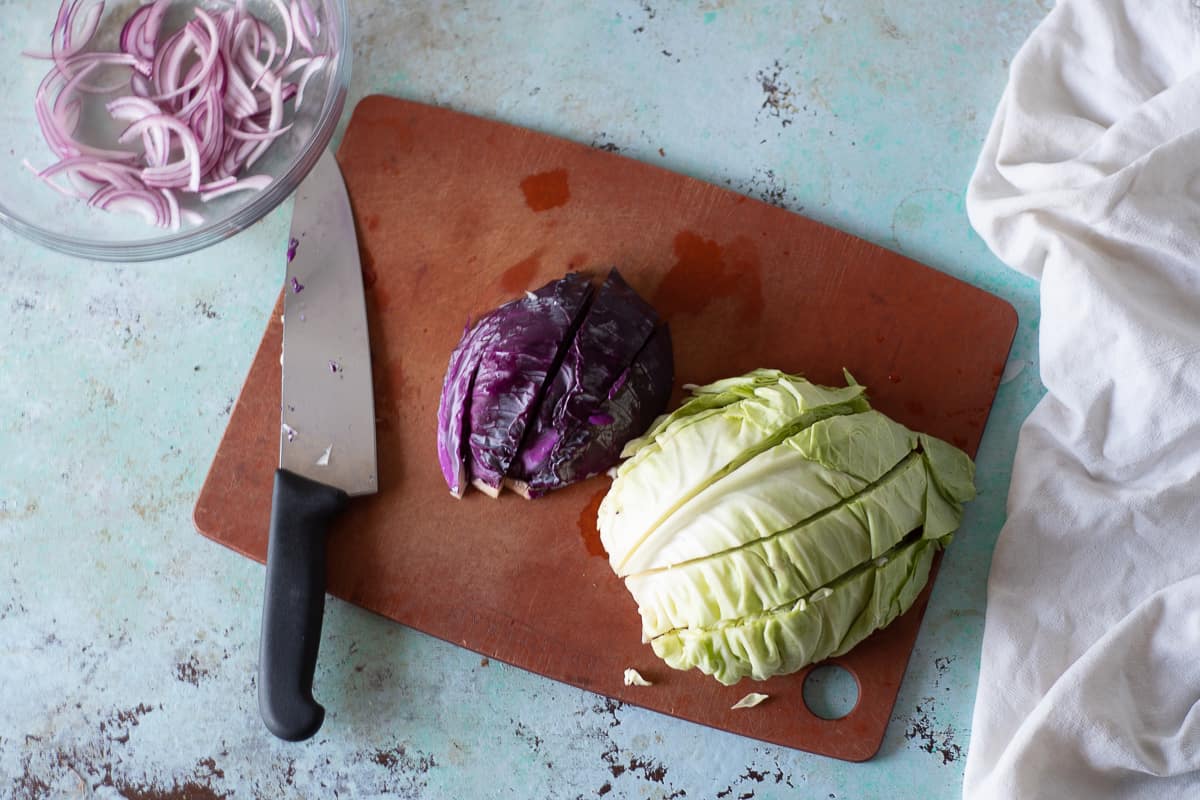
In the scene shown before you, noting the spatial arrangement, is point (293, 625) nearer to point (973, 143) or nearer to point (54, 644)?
point (54, 644)

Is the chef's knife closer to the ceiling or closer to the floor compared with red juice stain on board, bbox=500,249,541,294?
closer to the floor

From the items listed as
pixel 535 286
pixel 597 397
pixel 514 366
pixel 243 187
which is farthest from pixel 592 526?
pixel 243 187

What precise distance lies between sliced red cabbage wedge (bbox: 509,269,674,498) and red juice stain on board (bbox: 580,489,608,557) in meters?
0.10

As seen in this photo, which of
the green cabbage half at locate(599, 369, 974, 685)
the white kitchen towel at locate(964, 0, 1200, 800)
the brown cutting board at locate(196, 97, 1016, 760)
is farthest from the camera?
the brown cutting board at locate(196, 97, 1016, 760)

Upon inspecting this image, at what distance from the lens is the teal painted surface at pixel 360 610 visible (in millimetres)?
2721

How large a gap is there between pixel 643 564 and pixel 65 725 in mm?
1715

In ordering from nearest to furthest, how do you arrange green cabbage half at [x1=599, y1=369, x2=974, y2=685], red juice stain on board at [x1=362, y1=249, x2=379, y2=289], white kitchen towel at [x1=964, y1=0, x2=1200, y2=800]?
green cabbage half at [x1=599, y1=369, x2=974, y2=685] < white kitchen towel at [x1=964, y1=0, x2=1200, y2=800] < red juice stain on board at [x1=362, y1=249, x2=379, y2=289]

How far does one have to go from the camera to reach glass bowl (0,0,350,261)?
2723 mm

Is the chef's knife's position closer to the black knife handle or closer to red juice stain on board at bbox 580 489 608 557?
the black knife handle

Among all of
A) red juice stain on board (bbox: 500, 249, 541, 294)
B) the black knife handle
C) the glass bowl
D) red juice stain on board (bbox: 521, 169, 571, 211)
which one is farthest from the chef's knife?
red juice stain on board (bbox: 521, 169, 571, 211)

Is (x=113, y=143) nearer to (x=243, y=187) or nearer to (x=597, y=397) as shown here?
(x=243, y=187)

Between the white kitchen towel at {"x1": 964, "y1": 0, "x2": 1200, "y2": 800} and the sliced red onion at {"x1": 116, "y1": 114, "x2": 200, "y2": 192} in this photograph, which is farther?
the sliced red onion at {"x1": 116, "y1": 114, "x2": 200, "y2": 192}

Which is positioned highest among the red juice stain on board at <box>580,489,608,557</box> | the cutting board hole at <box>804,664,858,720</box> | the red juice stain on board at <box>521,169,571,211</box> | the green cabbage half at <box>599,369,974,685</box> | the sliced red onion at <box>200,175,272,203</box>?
the red juice stain on board at <box>521,169,571,211</box>

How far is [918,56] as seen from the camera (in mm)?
2908
